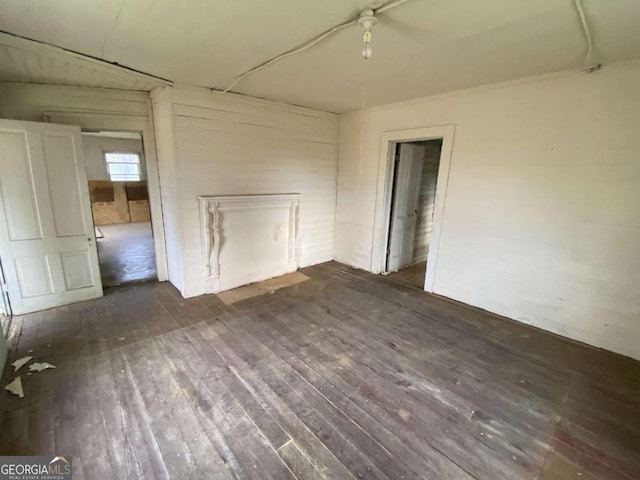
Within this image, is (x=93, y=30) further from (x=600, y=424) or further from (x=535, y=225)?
(x=600, y=424)

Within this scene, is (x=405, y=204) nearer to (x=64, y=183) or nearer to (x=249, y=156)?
(x=249, y=156)

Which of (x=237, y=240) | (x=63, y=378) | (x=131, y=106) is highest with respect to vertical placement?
(x=131, y=106)

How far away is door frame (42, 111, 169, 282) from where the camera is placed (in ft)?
11.0

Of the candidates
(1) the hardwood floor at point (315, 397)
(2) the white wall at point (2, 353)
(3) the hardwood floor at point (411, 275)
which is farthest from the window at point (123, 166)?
(3) the hardwood floor at point (411, 275)

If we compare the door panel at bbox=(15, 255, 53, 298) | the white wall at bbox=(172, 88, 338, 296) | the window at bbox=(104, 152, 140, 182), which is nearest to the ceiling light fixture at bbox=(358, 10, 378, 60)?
the white wall at bbox=(172, 88, 338, 296)

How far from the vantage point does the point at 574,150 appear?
2.73 meters

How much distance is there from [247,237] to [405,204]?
8.71 feet

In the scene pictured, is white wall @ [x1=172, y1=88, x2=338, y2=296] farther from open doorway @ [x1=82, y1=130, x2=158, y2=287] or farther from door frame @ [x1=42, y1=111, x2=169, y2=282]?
open doorway @ [x1=82, y1=130, x2=158, y2=287]

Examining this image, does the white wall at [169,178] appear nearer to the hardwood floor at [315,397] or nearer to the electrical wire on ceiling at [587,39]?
the hardwood floor at [315,397]

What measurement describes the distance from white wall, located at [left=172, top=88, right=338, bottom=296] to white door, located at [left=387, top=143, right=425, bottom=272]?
117cm

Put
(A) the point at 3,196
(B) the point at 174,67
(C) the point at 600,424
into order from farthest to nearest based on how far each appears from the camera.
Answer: (A) the point at 3,196
(B) the point at 174,67
(C) the point at 600,424

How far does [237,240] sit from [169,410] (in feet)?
7.69

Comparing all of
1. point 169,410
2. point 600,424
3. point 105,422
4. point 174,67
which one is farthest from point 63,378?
point 600,424

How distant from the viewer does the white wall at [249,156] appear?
3.41 meters
